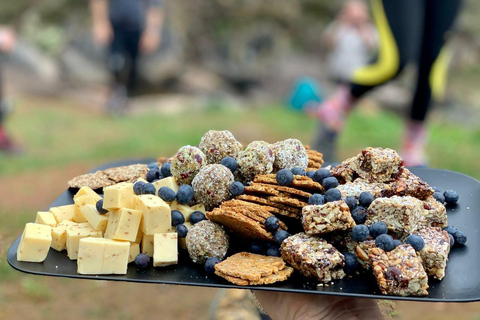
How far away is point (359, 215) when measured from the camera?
159 cm

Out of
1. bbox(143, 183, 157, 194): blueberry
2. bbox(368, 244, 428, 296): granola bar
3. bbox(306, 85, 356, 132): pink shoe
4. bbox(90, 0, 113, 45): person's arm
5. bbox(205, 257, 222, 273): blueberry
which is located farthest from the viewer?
bbox(90, 0, 113, 45): person's arm

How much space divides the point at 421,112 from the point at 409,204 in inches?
87.5

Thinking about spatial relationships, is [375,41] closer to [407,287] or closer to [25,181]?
[25,181]

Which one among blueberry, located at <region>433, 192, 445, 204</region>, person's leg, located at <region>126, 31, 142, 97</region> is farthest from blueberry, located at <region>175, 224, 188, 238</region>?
person's leg, located at <region>126, 31, 142, 97</region>

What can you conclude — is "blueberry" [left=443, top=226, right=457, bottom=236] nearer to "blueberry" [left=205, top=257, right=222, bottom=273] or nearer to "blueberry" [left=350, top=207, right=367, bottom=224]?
"blueberry" [left=350, top=207, right=367, bottom=224]

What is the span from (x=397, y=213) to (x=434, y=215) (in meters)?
0.20

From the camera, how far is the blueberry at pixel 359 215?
1586 mm

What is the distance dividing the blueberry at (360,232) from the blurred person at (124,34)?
5.69 metres

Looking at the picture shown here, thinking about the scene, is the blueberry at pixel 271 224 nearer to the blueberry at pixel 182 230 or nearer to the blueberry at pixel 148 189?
the blueberry at pixel 182 230

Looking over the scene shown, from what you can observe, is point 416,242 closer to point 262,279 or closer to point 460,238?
point 460,238

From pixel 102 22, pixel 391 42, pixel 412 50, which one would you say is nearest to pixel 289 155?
pixel 391 42

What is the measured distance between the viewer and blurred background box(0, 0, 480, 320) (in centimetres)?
420

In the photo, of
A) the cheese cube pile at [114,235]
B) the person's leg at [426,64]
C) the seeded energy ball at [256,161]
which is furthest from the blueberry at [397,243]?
the person's leg at [426,64]

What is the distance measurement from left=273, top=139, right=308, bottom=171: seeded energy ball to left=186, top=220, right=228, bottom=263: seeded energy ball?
0.30 metres
